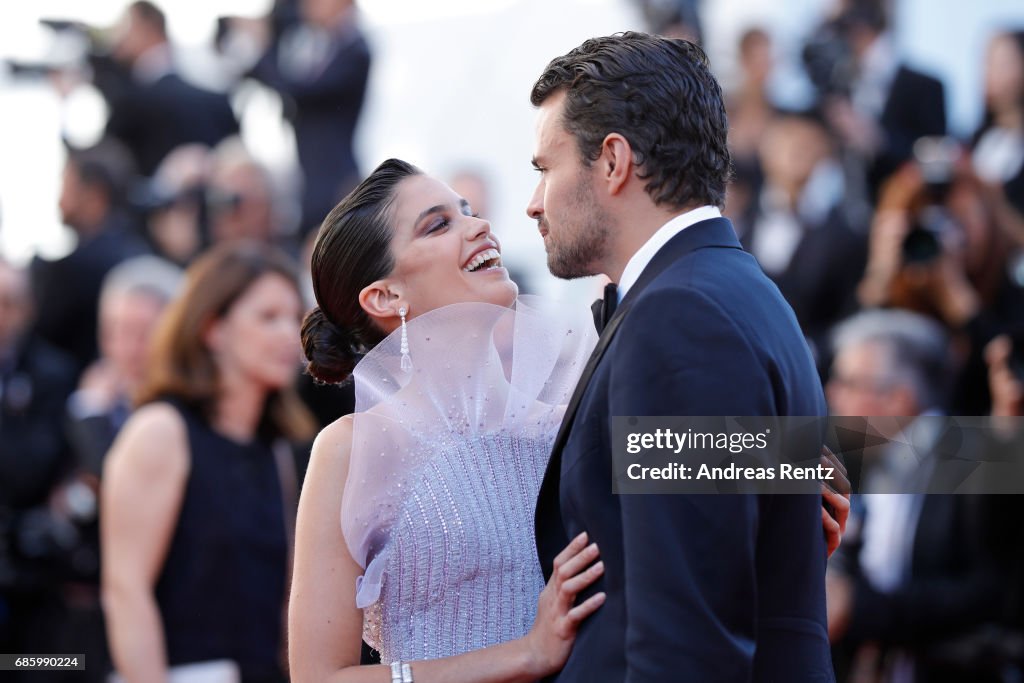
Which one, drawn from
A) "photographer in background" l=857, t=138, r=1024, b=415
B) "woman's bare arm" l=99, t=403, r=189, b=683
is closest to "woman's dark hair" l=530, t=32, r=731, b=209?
"woman's bare arm" l=99, t=403, r=189, b=683

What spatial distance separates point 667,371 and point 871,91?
206 inches

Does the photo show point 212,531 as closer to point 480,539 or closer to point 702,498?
point 480,539

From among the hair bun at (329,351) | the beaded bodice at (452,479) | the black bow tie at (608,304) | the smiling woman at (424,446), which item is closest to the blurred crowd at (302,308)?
the hair bun at (329,351)

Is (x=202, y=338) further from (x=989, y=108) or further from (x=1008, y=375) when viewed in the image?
(x=989, y=108)

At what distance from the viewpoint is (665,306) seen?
6.66ft

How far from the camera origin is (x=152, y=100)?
7.47 metres

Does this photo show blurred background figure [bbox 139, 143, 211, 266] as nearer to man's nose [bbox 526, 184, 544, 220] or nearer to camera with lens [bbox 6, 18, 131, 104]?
camera with lens [bbox 6, 18, 131, 104]

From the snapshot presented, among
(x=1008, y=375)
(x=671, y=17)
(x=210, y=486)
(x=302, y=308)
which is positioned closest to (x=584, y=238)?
(x=210, y=486)

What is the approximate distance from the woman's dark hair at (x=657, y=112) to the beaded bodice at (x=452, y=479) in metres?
0.53

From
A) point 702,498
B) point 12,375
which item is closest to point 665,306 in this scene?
point 702,498

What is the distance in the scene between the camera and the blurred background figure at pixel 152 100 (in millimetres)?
7480

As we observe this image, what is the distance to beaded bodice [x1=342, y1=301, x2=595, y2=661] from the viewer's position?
8.50 ft

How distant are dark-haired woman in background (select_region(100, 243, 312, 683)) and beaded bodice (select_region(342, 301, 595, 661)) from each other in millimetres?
1500

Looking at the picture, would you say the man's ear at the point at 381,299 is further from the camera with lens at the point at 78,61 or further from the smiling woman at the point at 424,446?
the camera with lens at the point at 78,61
